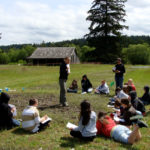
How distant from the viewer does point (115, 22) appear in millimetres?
54375

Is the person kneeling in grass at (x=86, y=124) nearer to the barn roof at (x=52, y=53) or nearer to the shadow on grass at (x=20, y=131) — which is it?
the shadow on grass at (x=20, y=131)

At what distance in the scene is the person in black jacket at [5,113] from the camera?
Answer: 21.8 feet

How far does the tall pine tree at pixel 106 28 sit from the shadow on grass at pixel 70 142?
48.2 m

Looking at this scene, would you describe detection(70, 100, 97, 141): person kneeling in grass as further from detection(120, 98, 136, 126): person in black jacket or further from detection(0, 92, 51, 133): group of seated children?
detection(120, 98, 136, 126): person in black jacket

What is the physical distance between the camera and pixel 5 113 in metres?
6.68

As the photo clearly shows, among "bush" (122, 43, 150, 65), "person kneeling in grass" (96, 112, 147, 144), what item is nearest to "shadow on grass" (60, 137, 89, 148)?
"person kneeling in grass" (96, 112, 147, 144)

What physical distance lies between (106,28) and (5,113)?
50117mm

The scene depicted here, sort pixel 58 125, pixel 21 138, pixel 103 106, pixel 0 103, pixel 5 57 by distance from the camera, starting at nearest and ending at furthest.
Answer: pixel 21 138 < pixel 0 103 < pixel 58 125 < pixel 103 106 < pixel 5 57

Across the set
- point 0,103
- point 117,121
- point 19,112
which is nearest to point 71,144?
point 117,121

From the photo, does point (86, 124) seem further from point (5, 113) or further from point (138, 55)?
point (138, 55)

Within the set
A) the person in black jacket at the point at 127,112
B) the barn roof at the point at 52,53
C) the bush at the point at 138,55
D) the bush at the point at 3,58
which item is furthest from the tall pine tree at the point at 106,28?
the bush at the point at 3,58

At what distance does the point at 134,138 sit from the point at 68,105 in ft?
16.7

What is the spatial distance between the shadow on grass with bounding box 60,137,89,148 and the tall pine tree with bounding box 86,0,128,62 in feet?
158

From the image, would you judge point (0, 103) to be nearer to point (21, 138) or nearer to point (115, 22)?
point (21, 138)
